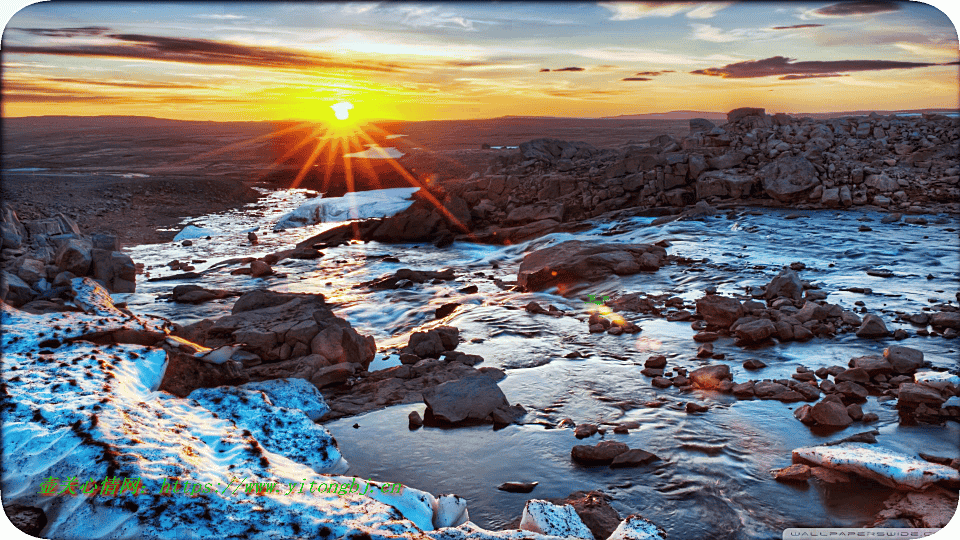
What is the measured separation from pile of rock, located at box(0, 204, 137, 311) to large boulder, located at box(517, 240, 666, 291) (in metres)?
10.1

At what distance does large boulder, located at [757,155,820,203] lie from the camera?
77.9ft

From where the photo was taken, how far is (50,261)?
12703 millimetres

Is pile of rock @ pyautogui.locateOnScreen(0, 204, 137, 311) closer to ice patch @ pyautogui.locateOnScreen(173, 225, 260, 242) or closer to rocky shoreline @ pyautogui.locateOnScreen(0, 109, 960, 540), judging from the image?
rocky shoreline @ pyautogui.locateOnScreen(0, 109, 960, 540)

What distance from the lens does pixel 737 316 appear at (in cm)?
1139

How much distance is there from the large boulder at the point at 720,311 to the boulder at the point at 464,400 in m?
5.08

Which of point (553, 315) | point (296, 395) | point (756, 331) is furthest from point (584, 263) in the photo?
point (296, 395)

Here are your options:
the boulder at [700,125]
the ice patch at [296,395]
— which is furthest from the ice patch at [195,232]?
the ice patch at [296,395]

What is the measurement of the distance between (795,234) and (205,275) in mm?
18502

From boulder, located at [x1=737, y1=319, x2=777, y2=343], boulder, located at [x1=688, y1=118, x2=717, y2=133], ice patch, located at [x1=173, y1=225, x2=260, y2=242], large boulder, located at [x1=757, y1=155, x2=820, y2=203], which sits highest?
boulder, located at [x1=688, y1=118, x2=717, y2=133]

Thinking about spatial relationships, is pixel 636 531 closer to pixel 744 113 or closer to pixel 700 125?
pixel 744 113

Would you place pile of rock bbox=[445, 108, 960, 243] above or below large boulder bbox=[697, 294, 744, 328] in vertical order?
above

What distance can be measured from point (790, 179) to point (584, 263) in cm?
1228

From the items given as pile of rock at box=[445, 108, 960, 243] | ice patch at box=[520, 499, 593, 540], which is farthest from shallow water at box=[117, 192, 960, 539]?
pile of rock at box=[445, 108, 960, 243]

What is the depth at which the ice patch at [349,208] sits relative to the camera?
30.4 m
